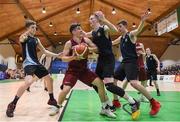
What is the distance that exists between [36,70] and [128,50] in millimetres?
1957

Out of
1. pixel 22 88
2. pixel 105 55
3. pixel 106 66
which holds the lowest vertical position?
pixel 22 88

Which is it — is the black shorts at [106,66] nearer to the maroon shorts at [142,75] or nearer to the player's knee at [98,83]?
the player's knee at [98,83]

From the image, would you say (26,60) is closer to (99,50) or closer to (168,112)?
(99,50)

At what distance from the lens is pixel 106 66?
6.43 meters

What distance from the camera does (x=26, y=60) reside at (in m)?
6.89

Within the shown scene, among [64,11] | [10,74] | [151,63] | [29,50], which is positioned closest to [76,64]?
[29,50]

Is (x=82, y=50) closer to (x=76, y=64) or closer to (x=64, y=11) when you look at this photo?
(x=76, y=64)

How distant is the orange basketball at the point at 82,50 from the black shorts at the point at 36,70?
3.83 ft

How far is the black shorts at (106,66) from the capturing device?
638 centimetres

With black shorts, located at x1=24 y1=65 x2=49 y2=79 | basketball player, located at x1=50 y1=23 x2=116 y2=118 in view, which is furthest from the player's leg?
basketball player, located at x1=50 y1=23 x2=116 y2=118

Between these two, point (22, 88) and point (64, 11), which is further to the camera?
point (64, 11)

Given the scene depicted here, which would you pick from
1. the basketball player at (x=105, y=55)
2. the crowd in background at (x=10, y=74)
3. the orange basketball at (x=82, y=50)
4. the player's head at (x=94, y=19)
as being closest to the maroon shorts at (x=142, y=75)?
the basketball player at (x=105, y=55)

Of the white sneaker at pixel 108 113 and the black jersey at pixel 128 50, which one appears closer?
the white sneaker at pixel 108 113

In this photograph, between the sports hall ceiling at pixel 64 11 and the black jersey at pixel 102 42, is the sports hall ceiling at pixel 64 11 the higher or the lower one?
the higher one
